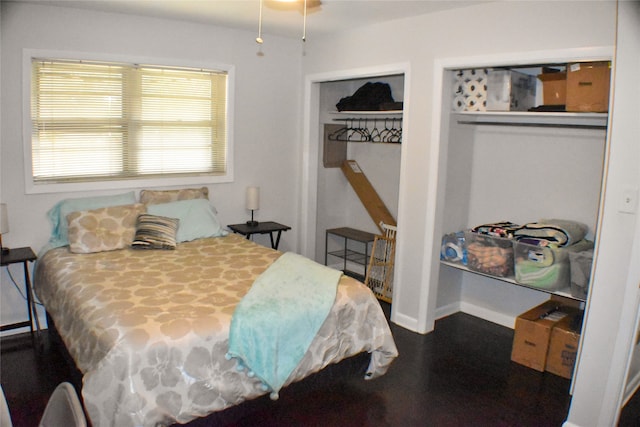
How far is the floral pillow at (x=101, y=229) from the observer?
3562mm

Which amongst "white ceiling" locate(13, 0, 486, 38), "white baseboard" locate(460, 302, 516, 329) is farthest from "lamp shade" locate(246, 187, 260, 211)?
"white baseboard" locate(460, 302, 516, 329)

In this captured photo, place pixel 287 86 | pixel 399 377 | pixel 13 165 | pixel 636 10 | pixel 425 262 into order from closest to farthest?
pixel 636 10 < pixel 399 377 < pixel 13 165 < pixel 425 262 < pixel 287 86

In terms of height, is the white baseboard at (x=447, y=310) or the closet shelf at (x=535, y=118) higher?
the closet shelf at (x=535, y=118)

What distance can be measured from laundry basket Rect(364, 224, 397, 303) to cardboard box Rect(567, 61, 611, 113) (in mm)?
1935

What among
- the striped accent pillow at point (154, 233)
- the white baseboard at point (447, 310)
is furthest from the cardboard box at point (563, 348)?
the striped accent pillow at point (154, 233)


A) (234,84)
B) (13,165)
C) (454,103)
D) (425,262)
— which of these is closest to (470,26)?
(454,103)

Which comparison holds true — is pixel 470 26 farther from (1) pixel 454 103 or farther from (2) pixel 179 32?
(2) pixel 179 32

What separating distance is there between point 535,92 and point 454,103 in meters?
0.58

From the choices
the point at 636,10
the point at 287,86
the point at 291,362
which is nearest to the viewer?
the point at 636,10

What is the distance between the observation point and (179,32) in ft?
13.8

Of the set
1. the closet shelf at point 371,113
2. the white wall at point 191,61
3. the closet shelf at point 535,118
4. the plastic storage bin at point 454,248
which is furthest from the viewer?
the closet shelf at point 371,113

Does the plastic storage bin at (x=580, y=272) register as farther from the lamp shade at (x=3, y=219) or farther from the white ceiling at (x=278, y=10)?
the lamp shade at (x=3, y=219)

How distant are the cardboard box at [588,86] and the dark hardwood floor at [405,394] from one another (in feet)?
5.72

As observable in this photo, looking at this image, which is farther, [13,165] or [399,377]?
[13,165]
